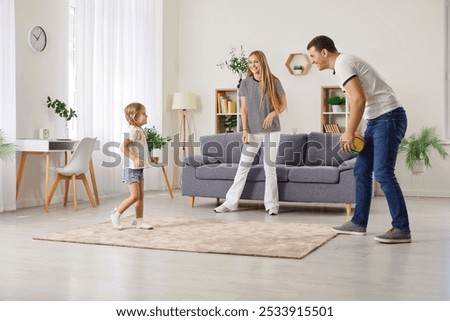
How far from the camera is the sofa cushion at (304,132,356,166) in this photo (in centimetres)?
653

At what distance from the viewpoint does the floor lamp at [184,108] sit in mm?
8633

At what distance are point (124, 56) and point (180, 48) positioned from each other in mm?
1406

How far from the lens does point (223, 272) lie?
323cm

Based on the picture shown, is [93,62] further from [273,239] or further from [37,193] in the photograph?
[273,239]

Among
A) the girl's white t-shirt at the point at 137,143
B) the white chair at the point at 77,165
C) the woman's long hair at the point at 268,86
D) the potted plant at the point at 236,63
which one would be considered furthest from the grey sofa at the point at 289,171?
the potted plant at the point at 236,63

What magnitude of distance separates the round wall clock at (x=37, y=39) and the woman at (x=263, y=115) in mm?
2317

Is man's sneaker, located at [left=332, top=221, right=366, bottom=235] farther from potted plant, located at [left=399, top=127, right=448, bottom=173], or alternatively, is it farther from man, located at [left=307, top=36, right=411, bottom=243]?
potted plant, located at [left=399, top=127, right=448, bottom=173]

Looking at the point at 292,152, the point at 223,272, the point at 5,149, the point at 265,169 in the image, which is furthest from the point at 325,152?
the point at 223,272

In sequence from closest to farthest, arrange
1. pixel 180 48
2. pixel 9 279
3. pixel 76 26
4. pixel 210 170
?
pixel 9 279
pixel 210 170
pixel 76 26
pixel 180 48

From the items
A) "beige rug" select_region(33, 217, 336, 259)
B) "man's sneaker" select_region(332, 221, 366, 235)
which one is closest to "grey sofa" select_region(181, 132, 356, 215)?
"beige rug" select_region(33, 217, 336, 259)

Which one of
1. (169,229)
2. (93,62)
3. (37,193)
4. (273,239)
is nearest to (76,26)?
(93,62)

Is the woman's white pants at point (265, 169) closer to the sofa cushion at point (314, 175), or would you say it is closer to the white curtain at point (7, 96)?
the sofa cushion at point (314, 175)

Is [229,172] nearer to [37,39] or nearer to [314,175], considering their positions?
[314,175]

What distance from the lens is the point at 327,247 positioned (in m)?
4.00
